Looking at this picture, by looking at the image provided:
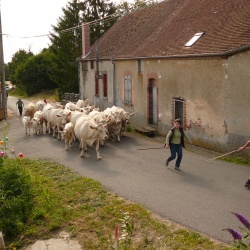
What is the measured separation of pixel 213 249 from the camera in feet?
23.6

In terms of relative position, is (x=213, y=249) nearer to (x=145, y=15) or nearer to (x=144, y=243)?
(x=144, y=243)

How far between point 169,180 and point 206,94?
553cm

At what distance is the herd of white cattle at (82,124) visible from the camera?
15500 millimetres

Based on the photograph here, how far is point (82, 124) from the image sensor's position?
1597 centimetres

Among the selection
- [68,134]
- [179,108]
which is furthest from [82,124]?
[179,108]

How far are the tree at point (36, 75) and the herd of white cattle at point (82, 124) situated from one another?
28.0m

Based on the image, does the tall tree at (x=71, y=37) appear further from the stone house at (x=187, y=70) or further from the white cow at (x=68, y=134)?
the white cow at (x=68, y=134)

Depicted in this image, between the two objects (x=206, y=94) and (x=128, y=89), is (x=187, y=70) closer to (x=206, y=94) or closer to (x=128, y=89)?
(x=206, y=94)

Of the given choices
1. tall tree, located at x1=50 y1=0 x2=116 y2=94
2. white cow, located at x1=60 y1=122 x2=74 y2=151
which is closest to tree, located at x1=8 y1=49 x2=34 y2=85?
tall tree, located at x1=50 y1=0 x2=116 y2=94

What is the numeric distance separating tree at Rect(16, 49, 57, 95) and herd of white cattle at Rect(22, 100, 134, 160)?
2799cm

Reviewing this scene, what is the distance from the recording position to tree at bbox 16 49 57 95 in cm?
5225

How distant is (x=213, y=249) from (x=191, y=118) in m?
10.2

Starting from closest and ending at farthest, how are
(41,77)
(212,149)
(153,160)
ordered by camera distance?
1. (153,160)
2. (212,149)
3. (41,77)

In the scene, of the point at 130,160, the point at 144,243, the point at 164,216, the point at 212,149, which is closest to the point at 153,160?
the point at 130,160
